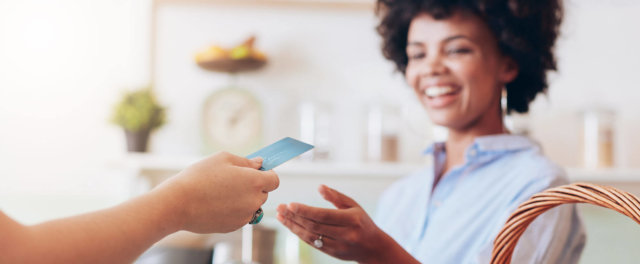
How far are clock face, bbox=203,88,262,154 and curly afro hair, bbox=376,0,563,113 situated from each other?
0.71 meters

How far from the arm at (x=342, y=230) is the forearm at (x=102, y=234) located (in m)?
0.20

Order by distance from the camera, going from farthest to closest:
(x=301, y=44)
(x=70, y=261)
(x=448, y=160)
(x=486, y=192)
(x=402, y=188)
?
(x=301, y=44) → (x=402, y=188) → (x=448, y=160) → (x=486, y=192) → (x=70, y=261)

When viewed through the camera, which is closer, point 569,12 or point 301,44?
point 569,12

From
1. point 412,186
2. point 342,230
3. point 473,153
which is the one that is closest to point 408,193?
point 412,186

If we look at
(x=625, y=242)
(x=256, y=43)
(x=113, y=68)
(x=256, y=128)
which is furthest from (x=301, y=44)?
(x=625, y=242)

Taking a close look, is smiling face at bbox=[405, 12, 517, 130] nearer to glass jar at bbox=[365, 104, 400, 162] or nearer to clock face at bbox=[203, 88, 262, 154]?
glass jar at bbox=[365, 104, 400, 162]

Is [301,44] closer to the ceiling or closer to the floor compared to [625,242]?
closer to the ceiling

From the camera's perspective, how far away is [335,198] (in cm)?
77

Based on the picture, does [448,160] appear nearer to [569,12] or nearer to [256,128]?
[256,128]

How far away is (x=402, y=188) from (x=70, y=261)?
3.32ft

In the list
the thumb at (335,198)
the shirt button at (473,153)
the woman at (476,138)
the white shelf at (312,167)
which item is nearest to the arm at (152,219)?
the thumb at (335,198)

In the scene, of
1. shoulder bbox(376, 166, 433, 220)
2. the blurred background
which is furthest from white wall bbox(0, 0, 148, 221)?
shoulder bbox(376, 166, 433, 220)

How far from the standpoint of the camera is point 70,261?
17.5 inches

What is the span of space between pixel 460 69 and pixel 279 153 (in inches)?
21.9
